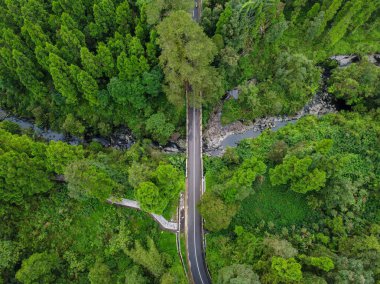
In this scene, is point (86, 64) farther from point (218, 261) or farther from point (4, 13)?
point (218, 261)

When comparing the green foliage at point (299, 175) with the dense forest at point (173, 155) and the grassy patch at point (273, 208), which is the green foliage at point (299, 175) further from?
the grassy patch at point (273, 208)

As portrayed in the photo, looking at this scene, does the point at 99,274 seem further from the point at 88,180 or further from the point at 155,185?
the point at 155,185

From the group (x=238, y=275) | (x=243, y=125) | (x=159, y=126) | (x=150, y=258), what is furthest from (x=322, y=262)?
(x=159, y=126)

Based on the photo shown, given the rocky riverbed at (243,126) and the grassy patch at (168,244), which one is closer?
the grassy patch at (168,244)

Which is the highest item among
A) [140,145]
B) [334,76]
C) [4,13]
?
[4,13]

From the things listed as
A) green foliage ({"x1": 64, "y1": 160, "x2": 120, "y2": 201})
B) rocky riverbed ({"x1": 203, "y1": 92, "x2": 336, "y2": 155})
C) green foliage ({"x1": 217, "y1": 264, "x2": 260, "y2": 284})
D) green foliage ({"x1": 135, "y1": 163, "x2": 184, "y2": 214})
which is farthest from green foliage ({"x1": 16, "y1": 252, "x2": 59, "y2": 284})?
rocky riverbed ({"x1": 203, "y1": 92, "x2": 336, "y2": 155})

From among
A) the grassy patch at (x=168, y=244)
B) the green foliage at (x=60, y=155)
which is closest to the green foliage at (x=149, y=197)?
the grassy patch at (x=168, y=244)

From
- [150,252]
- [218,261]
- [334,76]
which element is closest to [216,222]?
[218,261]
